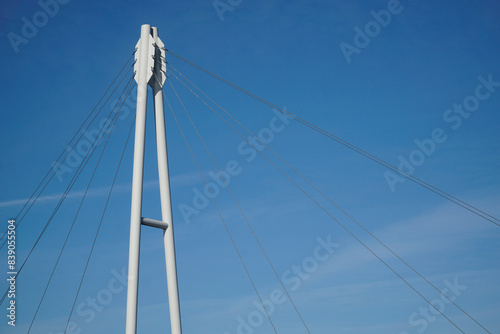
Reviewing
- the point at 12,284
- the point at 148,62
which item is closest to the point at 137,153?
the point at 148,62

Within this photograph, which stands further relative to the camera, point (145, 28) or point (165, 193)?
point (145, 28)

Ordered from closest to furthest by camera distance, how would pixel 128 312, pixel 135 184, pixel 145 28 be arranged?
1. pixel 128 312
2. pixel 135 184
3. pixel 145 28

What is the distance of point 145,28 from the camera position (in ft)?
65.3

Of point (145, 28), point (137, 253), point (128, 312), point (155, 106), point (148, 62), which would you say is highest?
point (145, 28)

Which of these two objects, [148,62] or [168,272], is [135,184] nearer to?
[168,272]

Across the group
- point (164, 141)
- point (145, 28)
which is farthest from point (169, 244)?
point (145, 28)

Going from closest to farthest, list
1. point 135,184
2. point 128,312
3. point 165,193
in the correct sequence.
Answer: point 128,312 → point 135,184 → point 165,193

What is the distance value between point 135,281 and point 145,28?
893cm

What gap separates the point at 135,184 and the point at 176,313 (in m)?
4.14

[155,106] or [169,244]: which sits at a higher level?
[155,106]

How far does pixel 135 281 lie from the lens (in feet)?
52.8

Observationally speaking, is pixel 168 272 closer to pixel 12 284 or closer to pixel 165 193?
pixel 165 193

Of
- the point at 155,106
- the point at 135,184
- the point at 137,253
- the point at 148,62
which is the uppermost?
the point at 148,62

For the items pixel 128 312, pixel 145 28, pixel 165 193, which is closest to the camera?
pixel 128 312
